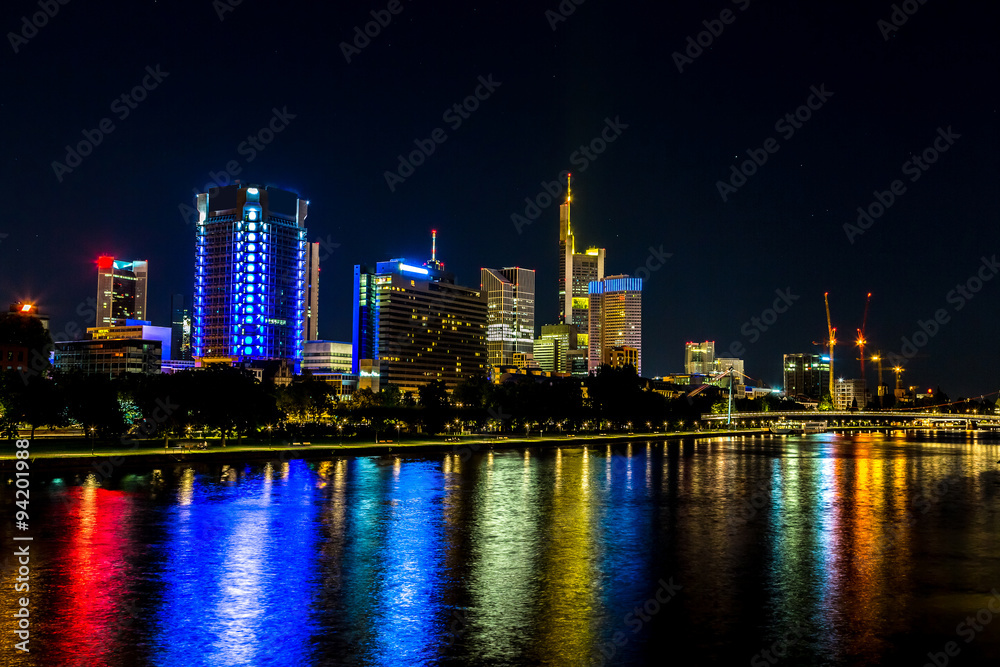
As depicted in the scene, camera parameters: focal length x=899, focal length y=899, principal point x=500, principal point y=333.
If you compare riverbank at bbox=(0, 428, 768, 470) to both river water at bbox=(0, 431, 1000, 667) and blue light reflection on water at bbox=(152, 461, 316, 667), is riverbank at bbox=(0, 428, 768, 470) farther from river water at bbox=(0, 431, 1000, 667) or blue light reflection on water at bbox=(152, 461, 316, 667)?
blue light reflection on water at bbox=(152, 461, 316, 667)

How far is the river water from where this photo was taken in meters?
18.5

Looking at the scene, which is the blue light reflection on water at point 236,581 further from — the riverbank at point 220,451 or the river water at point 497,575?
the riverbank at point 220,451

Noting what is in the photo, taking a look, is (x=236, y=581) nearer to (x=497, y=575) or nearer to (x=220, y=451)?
(x=497, y=575)

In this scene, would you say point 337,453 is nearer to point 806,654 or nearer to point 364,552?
point 364,552

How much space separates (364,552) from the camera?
97.1ft

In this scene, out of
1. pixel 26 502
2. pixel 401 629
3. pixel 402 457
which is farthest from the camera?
pixel 402 457

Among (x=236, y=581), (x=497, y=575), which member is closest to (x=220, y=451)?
(x=236, y=581)

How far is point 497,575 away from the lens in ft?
85.3

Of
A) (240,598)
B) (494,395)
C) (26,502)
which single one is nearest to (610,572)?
(240,598)

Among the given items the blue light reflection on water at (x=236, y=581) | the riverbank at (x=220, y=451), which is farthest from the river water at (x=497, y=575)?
the riverbank at (x=220, y=451)

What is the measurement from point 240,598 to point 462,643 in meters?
6.88

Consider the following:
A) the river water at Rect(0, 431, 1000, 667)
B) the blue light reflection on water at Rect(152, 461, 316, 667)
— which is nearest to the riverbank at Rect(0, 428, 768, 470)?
the river water at Rect(0, 431, 1000, 667)

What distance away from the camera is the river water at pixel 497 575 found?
60.6 feet

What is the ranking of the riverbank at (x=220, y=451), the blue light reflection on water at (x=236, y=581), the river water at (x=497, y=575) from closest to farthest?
1. the blue light reflection on water at (x=236, y=581)
2. the river water at (x=497, y=575)
3. the riverbank at (x=220, y=451)
